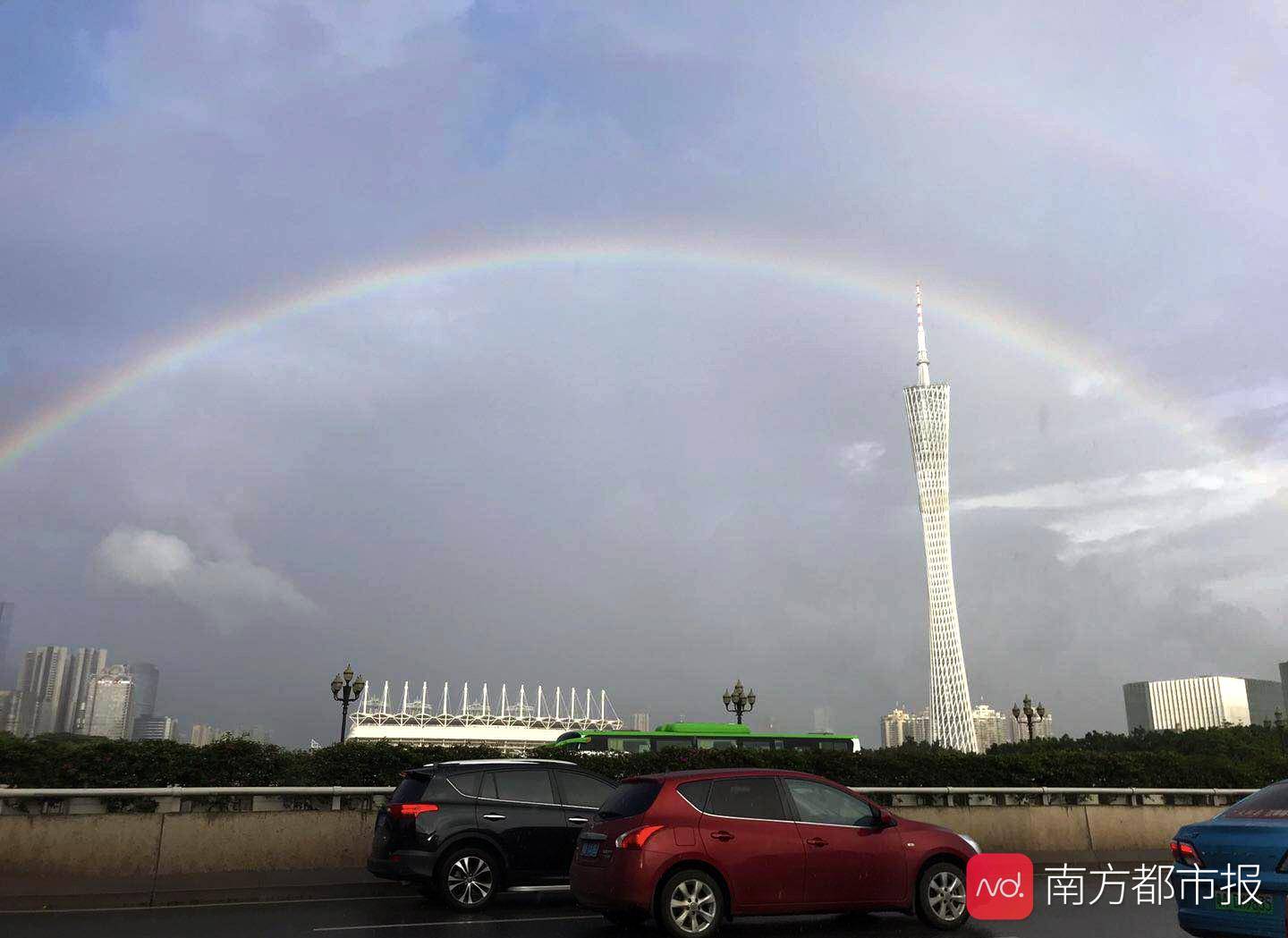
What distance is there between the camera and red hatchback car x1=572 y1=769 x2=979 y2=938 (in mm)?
9734

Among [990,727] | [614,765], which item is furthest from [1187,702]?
[614,765]

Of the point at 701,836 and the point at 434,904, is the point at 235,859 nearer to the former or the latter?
the point at 434,904

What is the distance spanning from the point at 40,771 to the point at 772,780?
11809 millimetres

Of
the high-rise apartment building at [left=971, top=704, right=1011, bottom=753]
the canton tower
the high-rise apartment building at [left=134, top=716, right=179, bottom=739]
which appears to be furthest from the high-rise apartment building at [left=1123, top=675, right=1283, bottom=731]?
the high-rise apartment building at [left=134, top=716, right=179, bottom=739]

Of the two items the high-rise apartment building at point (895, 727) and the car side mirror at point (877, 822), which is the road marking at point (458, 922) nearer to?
the car side mirror at point (877, 822)

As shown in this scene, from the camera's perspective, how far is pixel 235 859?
14.4 meters

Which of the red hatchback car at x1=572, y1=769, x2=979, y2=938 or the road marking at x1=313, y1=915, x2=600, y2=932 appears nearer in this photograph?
the red hatchback car at x1=572, y1=769, x2=979, y2=938

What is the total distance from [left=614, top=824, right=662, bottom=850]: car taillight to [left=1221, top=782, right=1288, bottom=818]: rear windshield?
5.12 metres

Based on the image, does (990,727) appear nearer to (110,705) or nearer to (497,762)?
(110,705)

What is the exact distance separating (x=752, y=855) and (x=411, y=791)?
493cm

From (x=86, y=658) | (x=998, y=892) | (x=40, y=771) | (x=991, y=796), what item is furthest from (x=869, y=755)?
(x=86, y=658)

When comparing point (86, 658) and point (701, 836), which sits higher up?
point (86, 658)

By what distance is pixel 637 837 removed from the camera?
9.74 metres

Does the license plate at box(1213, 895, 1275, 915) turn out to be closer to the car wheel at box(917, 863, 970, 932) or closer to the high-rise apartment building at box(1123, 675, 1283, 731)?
the car wheel at box(917, 863, 970, 932)
